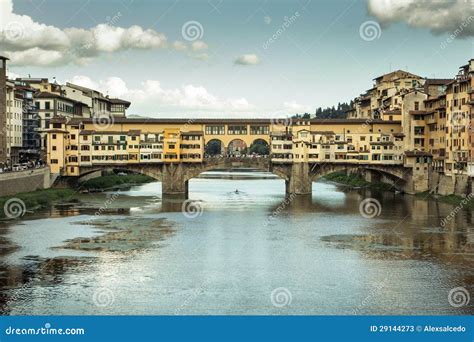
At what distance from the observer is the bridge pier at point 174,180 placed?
196ft

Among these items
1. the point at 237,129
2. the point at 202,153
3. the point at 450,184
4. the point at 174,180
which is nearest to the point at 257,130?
the point at 237,129

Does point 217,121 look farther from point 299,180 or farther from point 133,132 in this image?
point 299,180

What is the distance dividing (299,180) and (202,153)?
844 centimetres

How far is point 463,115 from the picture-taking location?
5156cm

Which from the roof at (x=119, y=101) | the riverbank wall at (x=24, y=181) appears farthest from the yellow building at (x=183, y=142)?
the roof at (x=119, y=101)

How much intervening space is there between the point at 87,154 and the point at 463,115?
29426 millimetres

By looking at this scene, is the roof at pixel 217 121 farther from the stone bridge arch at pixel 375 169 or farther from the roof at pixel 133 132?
the stone bridge arch at pixel 375 169

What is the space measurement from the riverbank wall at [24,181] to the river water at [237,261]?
3.23 meters

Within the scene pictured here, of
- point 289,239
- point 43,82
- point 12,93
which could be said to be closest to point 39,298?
point 289,239

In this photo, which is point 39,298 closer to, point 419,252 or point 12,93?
point 419,252

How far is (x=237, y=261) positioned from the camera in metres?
28.4
